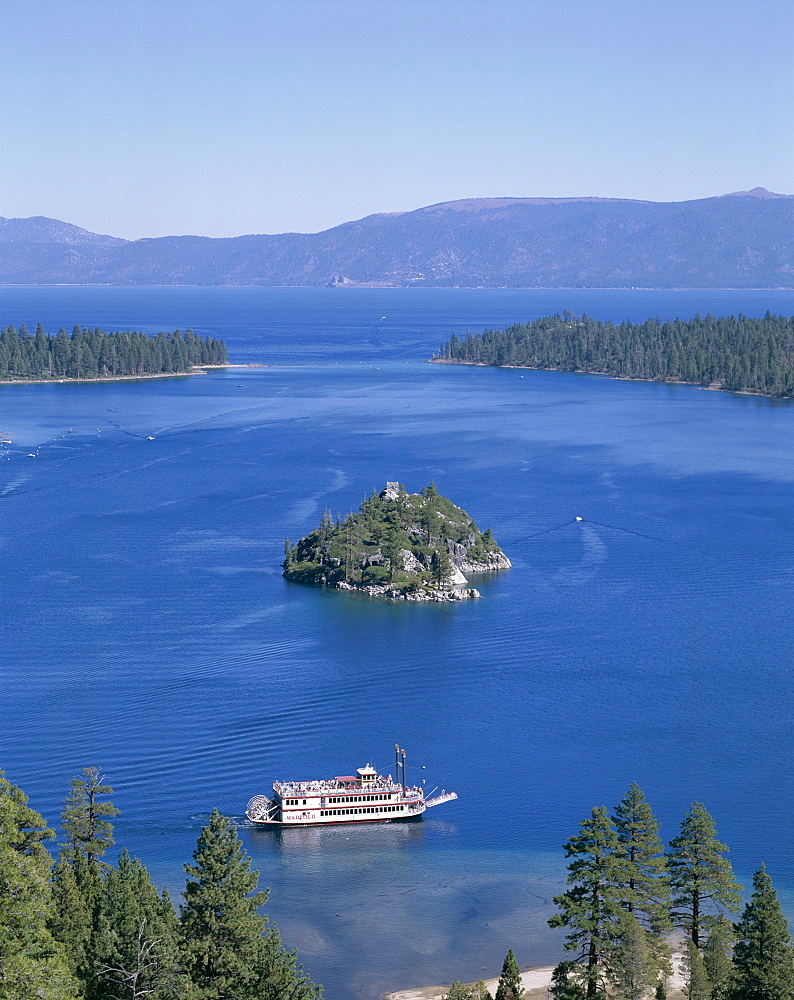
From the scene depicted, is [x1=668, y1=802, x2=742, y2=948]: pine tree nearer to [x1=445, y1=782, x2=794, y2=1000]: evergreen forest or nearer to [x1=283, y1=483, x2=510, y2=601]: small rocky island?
[x1=445, y1=782, x2=794, y2=1000]: evergreen forest

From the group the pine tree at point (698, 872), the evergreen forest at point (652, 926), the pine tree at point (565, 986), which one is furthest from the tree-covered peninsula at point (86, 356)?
the pine tree at point (565, 986)

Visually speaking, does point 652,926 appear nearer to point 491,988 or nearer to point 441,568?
point 491,988

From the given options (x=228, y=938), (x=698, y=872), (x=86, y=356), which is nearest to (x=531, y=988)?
(x=698, y=872)

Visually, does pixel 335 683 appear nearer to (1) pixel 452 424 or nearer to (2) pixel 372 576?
(2) pixel 372 576

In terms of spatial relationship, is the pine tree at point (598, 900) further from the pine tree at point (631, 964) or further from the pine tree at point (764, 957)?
the pine tree at point (764, 957)

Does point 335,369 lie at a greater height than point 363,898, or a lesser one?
greater

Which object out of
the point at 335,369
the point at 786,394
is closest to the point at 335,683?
the point at 786,394

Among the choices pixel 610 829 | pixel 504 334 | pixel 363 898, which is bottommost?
pixel 363 898
